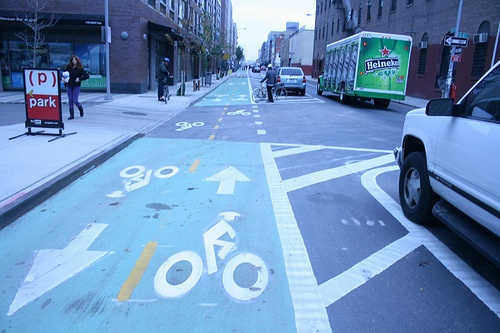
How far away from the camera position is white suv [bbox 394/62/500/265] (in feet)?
12.3

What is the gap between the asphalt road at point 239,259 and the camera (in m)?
3.40

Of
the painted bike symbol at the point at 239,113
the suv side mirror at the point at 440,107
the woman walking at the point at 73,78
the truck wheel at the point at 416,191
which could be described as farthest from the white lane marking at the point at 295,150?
the painted bike symbol at the point at 239,113

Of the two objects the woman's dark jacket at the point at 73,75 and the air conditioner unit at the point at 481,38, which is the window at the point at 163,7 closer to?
the woman's dark jacket at the point at 73,75

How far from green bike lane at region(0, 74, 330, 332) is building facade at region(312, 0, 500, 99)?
18.3m

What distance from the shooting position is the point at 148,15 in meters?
25.8

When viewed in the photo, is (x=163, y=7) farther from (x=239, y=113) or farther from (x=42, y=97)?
(x=42, y=97)

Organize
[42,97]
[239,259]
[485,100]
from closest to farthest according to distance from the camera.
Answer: [485,100] → [239,259] → [42,97]

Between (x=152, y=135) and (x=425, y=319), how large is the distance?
32.4 ft

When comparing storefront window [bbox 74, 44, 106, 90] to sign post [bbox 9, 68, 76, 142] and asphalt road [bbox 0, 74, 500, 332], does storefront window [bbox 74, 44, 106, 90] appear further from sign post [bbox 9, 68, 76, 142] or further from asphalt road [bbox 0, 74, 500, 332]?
asphalt road [bbox 0, 74, 500, 332]

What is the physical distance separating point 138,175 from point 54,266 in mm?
3592

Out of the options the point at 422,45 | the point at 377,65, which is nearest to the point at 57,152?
the point at 377,65

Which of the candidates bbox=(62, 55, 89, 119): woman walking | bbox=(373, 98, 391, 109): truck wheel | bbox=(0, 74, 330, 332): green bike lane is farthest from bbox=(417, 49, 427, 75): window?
bbox=(0, 74, 330, 332): green bike lane

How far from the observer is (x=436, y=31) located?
2820 cm

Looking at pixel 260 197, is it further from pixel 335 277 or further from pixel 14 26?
pixel 14 26
